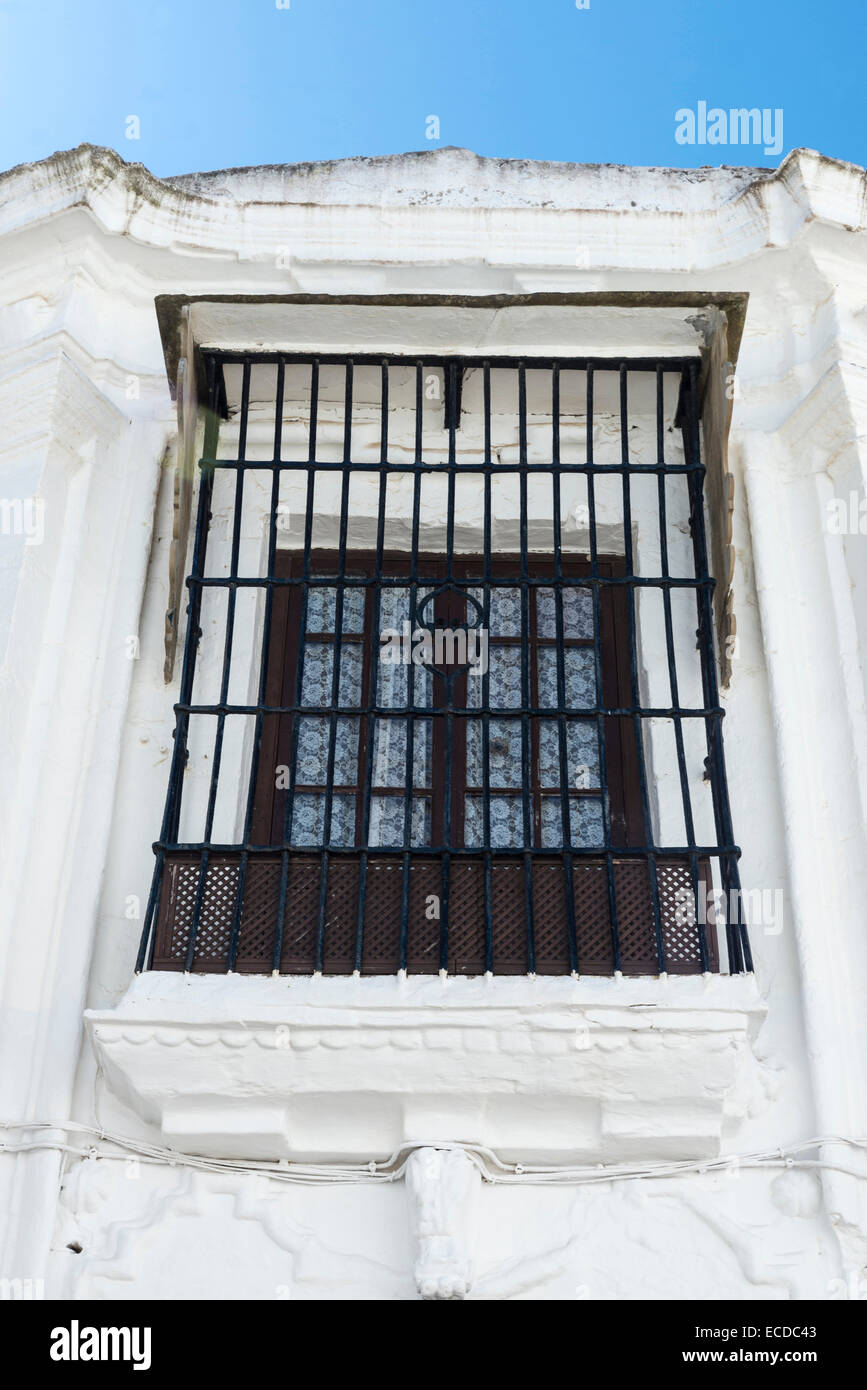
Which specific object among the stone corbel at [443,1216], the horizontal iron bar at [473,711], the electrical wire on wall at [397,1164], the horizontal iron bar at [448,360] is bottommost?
the stone corbel at [443,1216]

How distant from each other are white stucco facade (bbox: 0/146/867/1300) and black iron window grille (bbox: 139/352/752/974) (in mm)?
95

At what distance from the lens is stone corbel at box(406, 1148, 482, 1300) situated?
10.9 feet

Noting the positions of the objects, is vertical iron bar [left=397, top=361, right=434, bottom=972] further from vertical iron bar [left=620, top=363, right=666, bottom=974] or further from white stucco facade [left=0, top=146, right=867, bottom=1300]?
vertical iron bar [left=620, top=363, right=666, bottom=974]

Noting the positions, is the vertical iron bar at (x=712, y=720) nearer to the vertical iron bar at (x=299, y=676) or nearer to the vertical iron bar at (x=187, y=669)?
the vertical iron bar at (x=299, y=676)

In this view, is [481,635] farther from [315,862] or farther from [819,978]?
[819,978]

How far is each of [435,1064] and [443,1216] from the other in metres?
0.34

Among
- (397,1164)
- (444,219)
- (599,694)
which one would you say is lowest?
(397,1164)

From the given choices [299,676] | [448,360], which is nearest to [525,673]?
[299,676]

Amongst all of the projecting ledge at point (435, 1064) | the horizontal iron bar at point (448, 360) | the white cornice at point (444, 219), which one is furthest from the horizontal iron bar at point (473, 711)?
the white cornice at point (444, 219)

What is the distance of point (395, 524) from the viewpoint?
15.6ft

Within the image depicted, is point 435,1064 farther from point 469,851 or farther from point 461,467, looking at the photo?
point 461,467

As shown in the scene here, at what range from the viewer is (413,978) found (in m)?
3.64

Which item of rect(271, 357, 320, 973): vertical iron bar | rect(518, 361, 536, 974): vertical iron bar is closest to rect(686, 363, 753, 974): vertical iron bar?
rect(518, 361, 536, 974): vertical iron bar

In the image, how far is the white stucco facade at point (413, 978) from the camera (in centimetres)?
349
